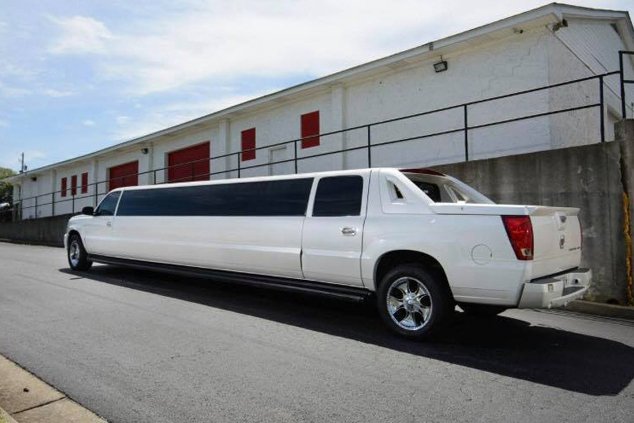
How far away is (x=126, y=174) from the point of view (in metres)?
24.9

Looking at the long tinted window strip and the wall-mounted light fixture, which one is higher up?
the wall-mounted light fixture

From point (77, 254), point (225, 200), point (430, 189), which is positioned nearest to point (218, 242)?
point (225, 200)

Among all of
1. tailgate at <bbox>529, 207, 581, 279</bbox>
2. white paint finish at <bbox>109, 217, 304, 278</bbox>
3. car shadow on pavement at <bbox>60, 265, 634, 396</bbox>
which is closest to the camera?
car shadow on pavement at <bbox>60, 265, 634, 396</bbox>

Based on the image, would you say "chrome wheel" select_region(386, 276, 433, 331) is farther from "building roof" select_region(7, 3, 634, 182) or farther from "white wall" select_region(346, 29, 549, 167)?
"building roof" select_region(7, 3, 634, 182)

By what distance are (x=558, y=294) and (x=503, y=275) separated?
0.58 m

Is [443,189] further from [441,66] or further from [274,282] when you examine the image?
[441,66]

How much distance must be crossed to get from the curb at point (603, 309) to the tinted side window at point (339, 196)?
12.4 ft

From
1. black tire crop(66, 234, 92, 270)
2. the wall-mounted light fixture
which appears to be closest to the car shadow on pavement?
black tire crop(66, 234, 92, 270)

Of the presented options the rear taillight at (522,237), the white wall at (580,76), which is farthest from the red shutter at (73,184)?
the rear taillight at (522,237)

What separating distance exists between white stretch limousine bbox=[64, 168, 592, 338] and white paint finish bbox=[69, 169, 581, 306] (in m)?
0.01

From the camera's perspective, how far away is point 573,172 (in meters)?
7.85

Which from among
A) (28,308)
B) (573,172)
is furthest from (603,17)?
(28,308)

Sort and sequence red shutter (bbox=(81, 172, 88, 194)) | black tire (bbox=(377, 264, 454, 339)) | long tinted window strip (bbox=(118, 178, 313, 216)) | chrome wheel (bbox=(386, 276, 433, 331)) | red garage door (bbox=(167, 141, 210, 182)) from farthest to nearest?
1. red shutter (bbox=(81, 172, 88, 194))
2. red garage door (bbox=(167, 141, 210, 182))
3. long tinted window strip (bbox=(118, 178, 313, 216))
4. chrome wheel (bbox=(386, 276, 433, 331))
5. black tire (bbox=(377, 264, 454, 339))

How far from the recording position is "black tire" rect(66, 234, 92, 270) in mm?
10414
